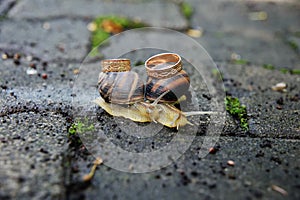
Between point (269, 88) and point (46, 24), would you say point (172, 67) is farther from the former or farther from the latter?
point (46, 24)

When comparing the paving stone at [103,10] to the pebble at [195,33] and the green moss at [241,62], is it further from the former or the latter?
the green moss at [241,62]

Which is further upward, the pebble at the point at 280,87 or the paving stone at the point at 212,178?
the paving stone at the point at 212,178

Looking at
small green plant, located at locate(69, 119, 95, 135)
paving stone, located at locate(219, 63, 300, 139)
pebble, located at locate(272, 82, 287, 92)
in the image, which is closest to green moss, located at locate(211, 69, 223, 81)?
paving stone, located at locate(219, 63, 300, 139)

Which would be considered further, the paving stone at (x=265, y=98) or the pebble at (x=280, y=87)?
the pebble at (x=280, y=87)

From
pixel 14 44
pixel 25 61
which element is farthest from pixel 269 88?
pixel 14 44

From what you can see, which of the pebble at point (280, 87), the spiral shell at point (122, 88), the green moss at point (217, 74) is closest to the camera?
the spiral shell at point (122, 88)

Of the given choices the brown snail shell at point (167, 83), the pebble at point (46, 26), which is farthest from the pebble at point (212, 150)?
the pebble at point (46, 26)
